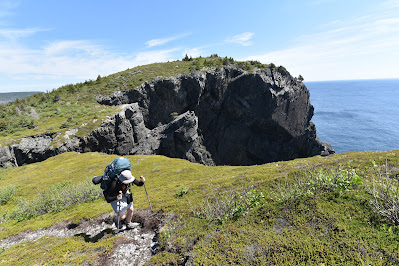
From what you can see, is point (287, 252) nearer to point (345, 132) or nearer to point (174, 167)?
point (174, 167)

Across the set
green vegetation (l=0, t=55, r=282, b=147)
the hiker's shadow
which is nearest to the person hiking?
the hiker's shadow

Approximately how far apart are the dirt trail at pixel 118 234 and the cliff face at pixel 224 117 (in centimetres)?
4022

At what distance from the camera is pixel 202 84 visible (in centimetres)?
7112

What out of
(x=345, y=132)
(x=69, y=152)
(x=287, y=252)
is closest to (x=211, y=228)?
(x=287, y=252)

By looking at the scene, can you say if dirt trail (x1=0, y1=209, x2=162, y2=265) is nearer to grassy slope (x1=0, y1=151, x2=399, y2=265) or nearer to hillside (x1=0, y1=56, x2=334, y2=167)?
grassy slope (x1=0, y1=151, x2=399, y2=265)

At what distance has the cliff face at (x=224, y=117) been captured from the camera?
58.2 metres

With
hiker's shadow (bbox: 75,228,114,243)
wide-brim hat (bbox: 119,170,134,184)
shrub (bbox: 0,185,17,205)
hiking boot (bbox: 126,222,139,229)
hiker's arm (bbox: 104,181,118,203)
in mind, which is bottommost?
shrub (bbox: 0,185,17,205)

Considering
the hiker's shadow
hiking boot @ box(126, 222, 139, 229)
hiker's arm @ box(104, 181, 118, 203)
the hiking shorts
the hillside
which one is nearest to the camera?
hiker's arm @ box(104, 181, 118, 203)

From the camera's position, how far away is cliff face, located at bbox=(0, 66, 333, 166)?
2290 inches

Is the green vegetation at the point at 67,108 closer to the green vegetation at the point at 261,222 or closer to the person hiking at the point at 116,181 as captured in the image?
the green vegetation at the point at 261,222

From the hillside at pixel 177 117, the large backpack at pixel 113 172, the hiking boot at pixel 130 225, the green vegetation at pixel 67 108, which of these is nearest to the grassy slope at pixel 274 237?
the hiking boot at pixel 130 225

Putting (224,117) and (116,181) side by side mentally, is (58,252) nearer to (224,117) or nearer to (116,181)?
(116,181)

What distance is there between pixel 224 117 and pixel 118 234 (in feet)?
249

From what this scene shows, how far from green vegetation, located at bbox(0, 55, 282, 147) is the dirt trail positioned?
98.3 feet
